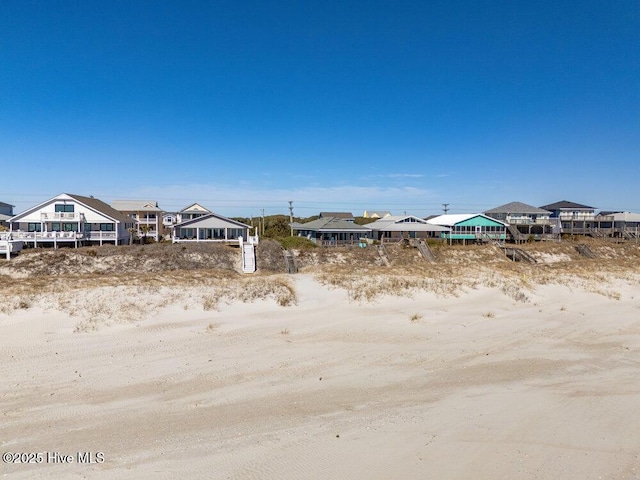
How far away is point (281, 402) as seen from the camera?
10.6 m

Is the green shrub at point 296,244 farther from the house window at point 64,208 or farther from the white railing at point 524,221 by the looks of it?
the white railing at point 524,221

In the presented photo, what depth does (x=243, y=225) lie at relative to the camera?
43250 mm

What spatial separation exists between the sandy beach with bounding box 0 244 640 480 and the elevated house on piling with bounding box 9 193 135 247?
2310 cm

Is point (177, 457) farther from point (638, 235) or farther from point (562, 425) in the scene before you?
point (638, 235)

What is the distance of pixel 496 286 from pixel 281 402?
744 inches

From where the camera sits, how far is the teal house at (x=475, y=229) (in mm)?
51094

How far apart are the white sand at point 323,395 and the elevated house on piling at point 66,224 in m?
24.8

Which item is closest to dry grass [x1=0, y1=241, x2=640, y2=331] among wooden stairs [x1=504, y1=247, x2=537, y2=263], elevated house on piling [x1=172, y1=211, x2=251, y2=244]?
wooden stairs [x1=504, y1=247, x2=537, y2=263]

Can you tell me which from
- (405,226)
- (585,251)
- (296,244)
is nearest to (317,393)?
(296,244)

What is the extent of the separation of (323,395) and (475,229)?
46.2 meters

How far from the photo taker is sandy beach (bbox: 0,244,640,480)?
8.04m

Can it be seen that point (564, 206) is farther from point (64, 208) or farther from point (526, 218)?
point (64, 208)

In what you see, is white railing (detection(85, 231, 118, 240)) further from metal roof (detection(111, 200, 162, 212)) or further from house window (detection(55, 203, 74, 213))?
metal roof (detection(111, 200, 162, 212))

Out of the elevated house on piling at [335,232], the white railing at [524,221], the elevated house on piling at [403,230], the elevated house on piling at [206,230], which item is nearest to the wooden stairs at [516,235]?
the white railing at [524,221]
